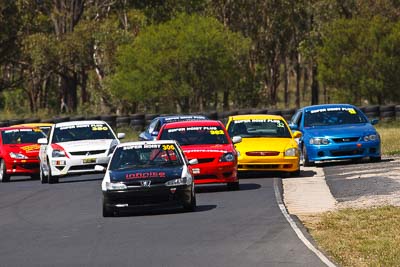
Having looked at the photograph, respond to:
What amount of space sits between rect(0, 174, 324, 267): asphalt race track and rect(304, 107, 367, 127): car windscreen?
6.01 meters

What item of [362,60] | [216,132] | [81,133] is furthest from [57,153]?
[362,60]

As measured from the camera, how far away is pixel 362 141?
2747 cm

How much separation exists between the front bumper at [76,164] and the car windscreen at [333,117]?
5.27 meters

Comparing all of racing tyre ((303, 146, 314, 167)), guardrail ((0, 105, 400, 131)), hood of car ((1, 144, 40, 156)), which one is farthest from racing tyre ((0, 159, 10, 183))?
guardrail ((0, 105, 400, 131))

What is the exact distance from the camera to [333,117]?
28938 mm

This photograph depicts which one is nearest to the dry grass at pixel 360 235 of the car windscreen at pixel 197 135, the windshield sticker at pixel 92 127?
the car windscreen at pixel 197 135

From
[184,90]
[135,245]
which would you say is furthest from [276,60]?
[135,245]

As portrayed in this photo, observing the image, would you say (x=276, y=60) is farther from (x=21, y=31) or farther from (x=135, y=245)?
(x=135, y=245)

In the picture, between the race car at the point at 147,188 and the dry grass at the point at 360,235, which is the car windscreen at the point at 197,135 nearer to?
the race car at the point at 147,188

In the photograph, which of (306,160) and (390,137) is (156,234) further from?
(390,137)

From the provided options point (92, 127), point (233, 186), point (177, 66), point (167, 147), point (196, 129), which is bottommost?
point (177, 66)

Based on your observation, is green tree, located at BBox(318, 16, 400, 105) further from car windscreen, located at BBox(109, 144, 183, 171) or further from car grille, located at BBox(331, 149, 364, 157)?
car windscreen, located at BBox(109, 144, 183, 171)

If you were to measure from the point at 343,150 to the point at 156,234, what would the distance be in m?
12.5

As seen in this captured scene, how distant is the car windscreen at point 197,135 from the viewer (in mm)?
23328
